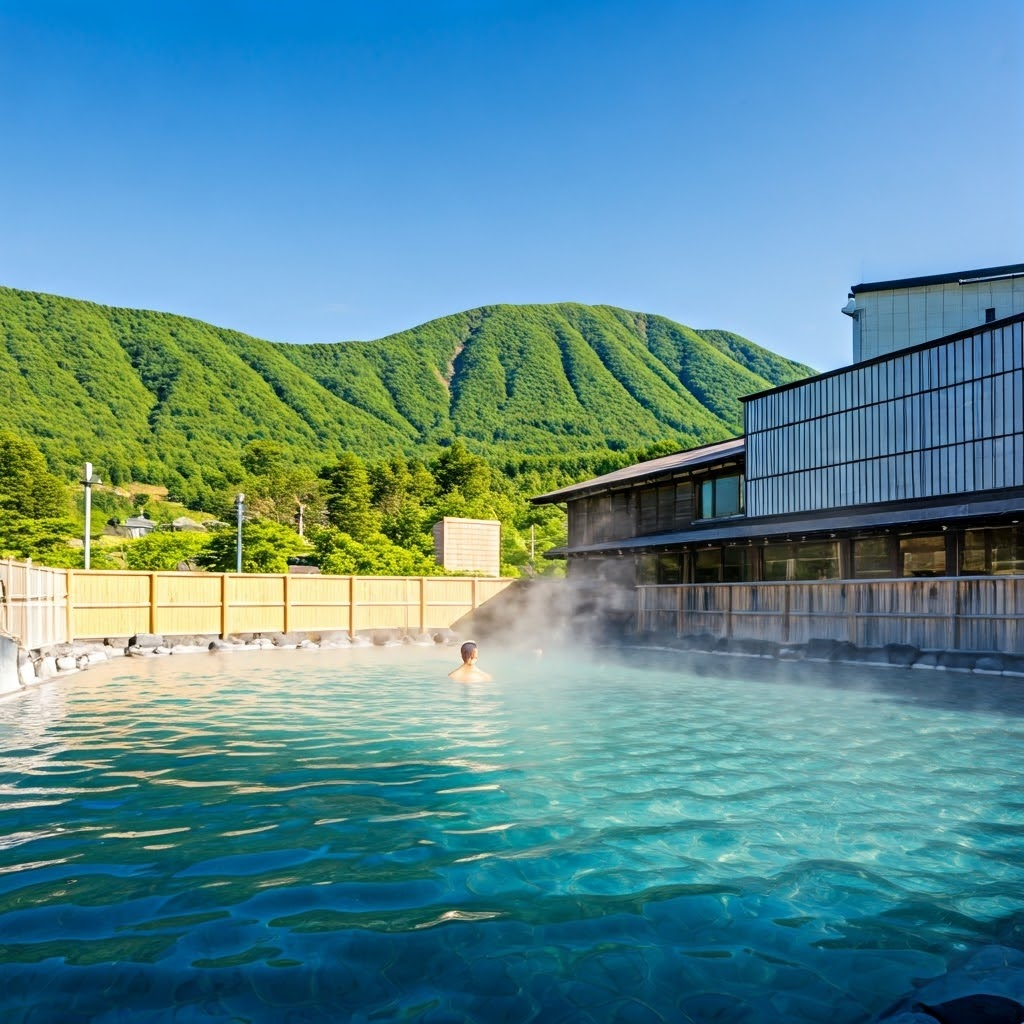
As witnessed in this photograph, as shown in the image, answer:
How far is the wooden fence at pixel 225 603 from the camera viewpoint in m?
17.3

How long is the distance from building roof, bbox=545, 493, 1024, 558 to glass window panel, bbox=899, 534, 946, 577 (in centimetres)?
92

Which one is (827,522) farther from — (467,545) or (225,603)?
(467,545)

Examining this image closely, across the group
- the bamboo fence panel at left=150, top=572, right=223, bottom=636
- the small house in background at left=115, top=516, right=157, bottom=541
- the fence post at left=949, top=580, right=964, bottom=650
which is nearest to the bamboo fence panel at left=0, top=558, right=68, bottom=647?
the bamboo fence panel at left=150, top=572, right=223, bottom=636

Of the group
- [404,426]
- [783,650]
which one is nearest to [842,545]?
[783,650]

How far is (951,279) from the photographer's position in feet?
95.3

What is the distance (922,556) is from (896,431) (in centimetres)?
288

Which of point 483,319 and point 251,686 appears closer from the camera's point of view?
point 251,686

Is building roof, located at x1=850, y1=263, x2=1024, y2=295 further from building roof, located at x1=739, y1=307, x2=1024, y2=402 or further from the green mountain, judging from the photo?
the green mountain

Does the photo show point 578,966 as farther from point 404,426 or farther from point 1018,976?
point 404,426

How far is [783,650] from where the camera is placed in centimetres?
1773

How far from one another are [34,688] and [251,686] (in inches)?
121

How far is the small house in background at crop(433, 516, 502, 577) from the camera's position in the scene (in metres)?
47.5

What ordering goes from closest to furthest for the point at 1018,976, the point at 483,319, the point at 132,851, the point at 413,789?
the point at 1018,976 → the point at 132,851 → the point at 413,789 → the point at 483,319

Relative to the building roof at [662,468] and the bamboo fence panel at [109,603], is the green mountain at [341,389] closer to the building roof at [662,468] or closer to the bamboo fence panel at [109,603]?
the building roof at [662,468]
